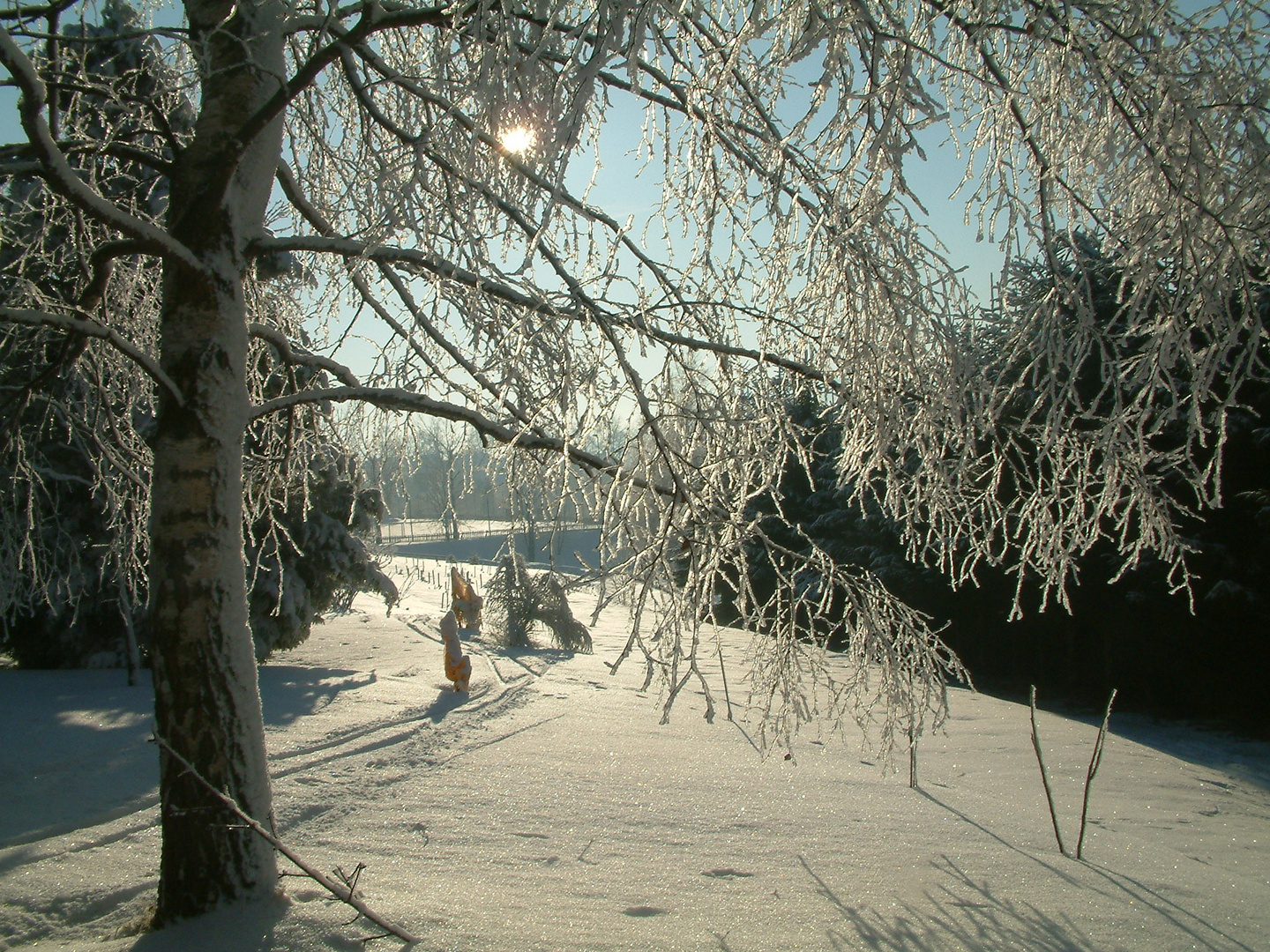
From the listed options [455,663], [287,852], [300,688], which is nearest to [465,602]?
[300,688]

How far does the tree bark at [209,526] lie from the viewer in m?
2.74

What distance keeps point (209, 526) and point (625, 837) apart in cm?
254

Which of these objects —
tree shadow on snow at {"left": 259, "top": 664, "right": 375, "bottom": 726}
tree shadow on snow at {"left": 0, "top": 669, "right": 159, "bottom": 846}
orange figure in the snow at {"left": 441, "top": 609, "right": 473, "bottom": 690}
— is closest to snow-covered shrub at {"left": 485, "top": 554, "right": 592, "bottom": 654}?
tree shadow on snow at {"left": 259, "top": 664, "right": 375, "bottom": 726}

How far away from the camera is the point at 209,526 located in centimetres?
281

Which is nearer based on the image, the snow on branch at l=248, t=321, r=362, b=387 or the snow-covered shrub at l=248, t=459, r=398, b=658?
the snow on branch at l=248, t=321, r=362, b=387

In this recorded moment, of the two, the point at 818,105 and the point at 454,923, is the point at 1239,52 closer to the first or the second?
the point at 818,105

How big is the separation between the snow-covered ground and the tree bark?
247mm

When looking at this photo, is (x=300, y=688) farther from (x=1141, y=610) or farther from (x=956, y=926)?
(x=1141, y=610)

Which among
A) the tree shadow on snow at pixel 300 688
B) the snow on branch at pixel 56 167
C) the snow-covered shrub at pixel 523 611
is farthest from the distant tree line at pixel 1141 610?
the snow on branch at pixel 56 167

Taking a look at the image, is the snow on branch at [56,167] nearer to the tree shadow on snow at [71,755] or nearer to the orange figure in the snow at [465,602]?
the tree shadow on snow at [71,755]

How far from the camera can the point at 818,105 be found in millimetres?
1939

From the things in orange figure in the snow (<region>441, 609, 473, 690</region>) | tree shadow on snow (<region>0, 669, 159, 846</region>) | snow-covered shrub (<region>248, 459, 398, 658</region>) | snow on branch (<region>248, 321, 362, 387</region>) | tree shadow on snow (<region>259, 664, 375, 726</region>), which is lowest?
tree shadow on snow (<region>259, 664, 375, 726</region>)

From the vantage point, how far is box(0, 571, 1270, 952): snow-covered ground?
2.92 metres

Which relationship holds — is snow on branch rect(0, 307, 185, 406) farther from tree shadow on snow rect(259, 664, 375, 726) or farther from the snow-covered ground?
tree shadow on snow rect(259, 664, 375, 726)
